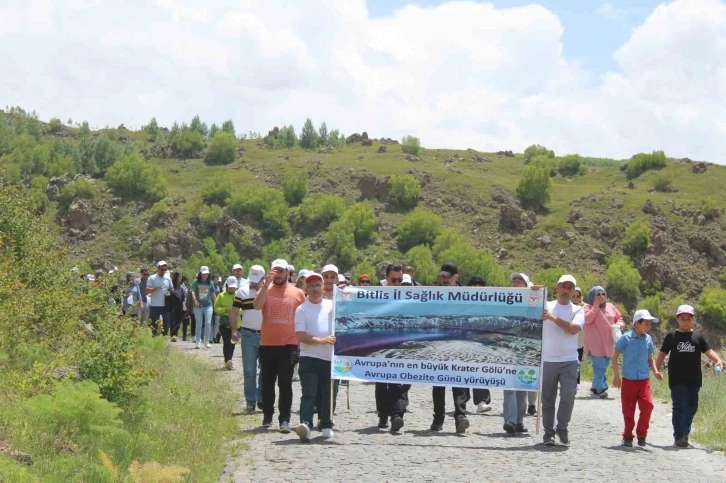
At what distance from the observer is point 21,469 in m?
7.61

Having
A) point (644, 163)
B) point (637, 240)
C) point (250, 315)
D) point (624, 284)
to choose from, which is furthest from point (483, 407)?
point (644, 163)

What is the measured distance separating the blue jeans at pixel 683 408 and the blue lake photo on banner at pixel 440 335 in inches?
76.0

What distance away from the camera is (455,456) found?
10.7m

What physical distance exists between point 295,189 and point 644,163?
44919 millimetres

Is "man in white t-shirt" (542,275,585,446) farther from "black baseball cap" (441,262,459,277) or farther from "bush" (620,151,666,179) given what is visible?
"bush" (620,151,666,179)

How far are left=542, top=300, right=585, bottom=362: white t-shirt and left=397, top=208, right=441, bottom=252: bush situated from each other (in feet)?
259

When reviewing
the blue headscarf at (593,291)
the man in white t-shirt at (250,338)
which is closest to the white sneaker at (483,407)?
the man in white t-shirt at (250,338)

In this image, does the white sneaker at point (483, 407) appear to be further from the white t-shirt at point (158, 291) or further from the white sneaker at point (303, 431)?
the white t-shirt at point (158, 291)

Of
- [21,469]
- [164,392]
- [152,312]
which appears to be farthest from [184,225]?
[21,469]

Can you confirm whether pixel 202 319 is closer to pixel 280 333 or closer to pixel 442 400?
pixel 280 333

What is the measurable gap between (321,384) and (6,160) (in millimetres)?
96260

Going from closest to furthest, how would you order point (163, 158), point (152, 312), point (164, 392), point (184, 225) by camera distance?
point (164, 392) < point (152, 312) < point (184, 225) < point (163, 158)

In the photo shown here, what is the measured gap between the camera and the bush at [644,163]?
11900 cm

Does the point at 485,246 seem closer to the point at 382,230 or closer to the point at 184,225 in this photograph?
the point at 382,230
